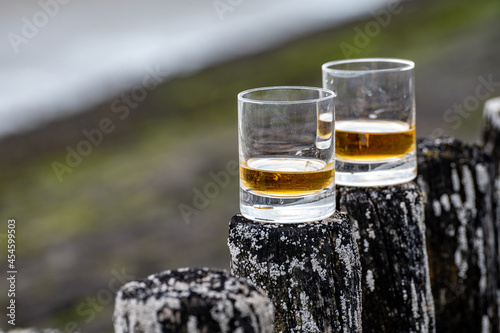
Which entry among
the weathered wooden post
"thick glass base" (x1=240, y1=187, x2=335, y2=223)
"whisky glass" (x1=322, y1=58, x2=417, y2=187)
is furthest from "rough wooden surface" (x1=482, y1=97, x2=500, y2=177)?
"thick glass base" (x1=240, y1=187, x2=335, y2=223)

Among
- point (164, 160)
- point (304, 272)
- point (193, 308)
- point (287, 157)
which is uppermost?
point (287, 157)

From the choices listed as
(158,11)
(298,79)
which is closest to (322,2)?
(158,11)

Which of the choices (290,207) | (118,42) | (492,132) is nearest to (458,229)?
(492,132)

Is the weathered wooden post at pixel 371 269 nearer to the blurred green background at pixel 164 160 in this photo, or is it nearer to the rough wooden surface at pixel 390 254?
the rough wooden surface at pixel 390 254

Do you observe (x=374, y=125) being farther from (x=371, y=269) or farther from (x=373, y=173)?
(x=371, y=269)

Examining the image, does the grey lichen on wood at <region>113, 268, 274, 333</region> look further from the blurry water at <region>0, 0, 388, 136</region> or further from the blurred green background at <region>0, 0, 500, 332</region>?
the blurry water at <region>0, 0, 388, 136</region>

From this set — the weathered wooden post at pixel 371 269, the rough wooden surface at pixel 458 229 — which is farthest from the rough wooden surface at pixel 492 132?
the rough wooden surface at pixel 458 229

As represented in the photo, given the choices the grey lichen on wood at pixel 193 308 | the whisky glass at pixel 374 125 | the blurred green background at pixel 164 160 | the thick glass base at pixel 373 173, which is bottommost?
the blurred green background at pixel 164 160
